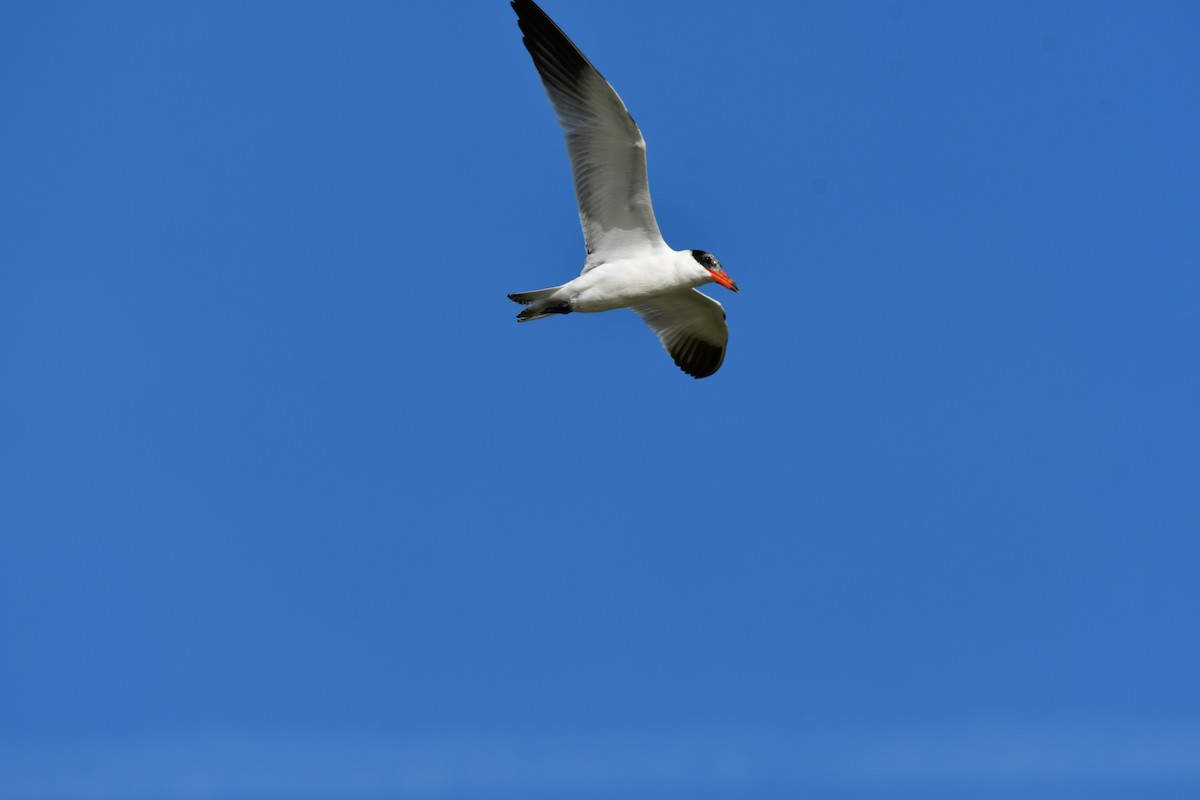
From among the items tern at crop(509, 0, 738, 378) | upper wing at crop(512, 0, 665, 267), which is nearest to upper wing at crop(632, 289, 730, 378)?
tern at crop(509, 0, 738, 378)

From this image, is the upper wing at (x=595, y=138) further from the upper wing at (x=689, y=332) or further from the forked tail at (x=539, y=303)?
the upper wing at (x=689, y=332)

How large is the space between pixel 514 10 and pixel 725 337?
5356 millimetres

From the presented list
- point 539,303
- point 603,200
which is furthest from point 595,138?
point 539,303

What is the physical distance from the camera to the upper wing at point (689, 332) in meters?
17.8

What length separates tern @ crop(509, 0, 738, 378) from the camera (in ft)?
48.4

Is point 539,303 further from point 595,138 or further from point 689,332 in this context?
point 689,332

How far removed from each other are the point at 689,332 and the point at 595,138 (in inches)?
155

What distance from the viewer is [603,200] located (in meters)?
15.6

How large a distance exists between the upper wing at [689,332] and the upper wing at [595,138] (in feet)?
7.11

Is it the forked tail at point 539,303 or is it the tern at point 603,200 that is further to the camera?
the forked tail at point 539,303

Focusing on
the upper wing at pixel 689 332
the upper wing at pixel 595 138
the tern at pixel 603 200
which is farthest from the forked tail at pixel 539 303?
the upper wing at pixel 689 332

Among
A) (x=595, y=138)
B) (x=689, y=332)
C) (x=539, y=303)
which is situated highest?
(x=689, y=332)

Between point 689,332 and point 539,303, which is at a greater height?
point 689,332

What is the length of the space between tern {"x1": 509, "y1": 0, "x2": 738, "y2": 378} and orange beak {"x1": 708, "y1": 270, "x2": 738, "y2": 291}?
Result: 0.01 metres
